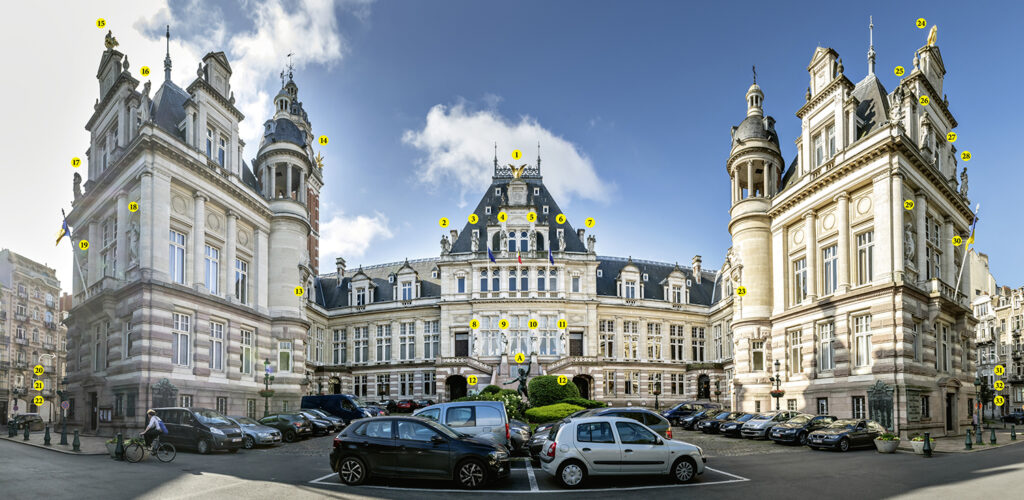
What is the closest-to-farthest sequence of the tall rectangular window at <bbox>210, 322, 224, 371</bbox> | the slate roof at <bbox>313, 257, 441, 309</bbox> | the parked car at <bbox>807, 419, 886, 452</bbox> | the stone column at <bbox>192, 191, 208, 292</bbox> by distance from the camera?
1. the parked car at <bbox>807, 419, 886, 452</bbox>
2. the stone column at <bbox>192, 191, 208, 292</bbox>
3. the tall rectangular window at <bbox>210, 322, 224, 371</bbox>
4. the slate roof at <bbox>313, 257, 441, 309</bbox>

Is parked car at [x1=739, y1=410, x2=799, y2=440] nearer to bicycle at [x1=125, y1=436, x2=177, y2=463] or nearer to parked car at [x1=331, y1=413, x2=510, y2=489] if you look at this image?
parked car at [x1=331, y1=413, x2=510, y2=489]

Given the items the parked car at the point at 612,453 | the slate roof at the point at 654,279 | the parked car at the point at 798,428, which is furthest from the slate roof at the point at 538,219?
the parked car at the point at 612,453

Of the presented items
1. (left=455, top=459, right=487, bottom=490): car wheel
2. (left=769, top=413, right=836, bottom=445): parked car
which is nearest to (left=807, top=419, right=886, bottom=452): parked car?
(left=769, top=413, right=836, bottom=445): parked car

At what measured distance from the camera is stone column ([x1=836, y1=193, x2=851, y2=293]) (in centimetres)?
3634

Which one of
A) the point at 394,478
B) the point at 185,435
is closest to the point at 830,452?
the point at 394,478

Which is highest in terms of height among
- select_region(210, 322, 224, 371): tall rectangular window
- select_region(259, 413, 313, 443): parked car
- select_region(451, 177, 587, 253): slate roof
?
select_region(451, 177, 587, 253): slate roof

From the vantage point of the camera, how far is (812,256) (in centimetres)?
3941

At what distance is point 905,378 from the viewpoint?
32.7 metres

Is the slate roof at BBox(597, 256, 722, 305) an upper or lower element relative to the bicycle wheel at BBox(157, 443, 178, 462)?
upper

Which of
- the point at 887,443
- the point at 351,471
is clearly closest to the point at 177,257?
the point at 351,471

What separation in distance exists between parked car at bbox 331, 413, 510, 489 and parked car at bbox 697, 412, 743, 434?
2268cm

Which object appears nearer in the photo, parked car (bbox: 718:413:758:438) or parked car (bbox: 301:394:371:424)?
parked car (bbox: 718:413:758:438)

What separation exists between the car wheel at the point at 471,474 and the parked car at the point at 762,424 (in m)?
20.2

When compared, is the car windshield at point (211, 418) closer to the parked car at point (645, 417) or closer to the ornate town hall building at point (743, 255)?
the ornate town hall building at point (743, 255)
